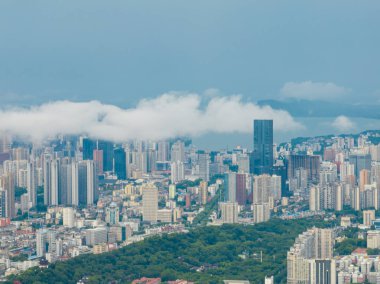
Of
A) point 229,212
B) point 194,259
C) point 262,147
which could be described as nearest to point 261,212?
point 229,212

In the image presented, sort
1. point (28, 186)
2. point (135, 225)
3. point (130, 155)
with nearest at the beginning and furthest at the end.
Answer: point (135, 225) → point (28, 186) → point (130, 155)

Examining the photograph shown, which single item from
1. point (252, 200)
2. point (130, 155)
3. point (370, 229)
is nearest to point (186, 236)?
point (370, 229)

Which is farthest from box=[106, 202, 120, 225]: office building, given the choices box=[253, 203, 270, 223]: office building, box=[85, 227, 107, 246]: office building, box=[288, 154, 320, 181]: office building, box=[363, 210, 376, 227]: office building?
box=[363, 210, 376, 227]: office building

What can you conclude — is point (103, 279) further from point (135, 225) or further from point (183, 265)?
point (135, 225)

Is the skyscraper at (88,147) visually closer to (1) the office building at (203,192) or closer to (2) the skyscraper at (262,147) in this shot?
(1) the office building at (203,192)

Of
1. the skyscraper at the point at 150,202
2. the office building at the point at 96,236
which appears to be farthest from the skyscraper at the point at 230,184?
the office building at the point at 96,236

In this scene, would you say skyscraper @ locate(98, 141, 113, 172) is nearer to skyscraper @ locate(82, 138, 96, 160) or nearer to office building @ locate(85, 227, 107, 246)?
skyscraper @ locate(82, 138, 96, 160)
